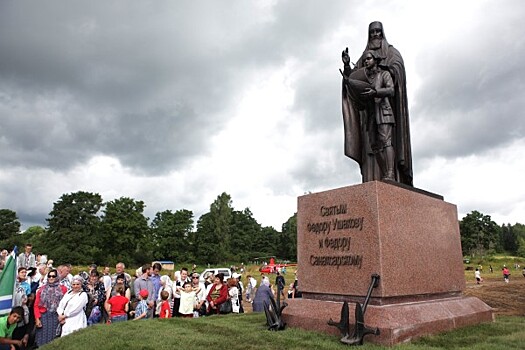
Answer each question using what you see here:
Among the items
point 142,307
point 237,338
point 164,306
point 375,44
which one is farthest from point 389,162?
point 142,307

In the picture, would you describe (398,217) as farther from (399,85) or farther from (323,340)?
(399,85)

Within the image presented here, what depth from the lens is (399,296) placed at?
544cm

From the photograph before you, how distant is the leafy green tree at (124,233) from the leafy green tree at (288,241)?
40.4m

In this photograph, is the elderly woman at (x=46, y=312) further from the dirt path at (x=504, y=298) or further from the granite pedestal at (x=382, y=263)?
the dirt path at (x=504, y=298)

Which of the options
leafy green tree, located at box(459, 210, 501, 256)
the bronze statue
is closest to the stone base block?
the bronze statue

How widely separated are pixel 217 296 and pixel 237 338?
5.22 meters

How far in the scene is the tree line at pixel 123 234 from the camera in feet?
214

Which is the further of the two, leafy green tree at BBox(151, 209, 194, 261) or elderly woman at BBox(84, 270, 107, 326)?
leafy green tree at BBox(151, 209, 194, 261)

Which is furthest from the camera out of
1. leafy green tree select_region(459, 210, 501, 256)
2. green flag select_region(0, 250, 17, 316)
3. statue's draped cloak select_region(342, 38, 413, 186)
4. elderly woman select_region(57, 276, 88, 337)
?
leafy green tree select_region(459, 210, 501, 256)

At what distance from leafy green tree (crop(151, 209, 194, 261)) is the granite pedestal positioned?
75.3 meters

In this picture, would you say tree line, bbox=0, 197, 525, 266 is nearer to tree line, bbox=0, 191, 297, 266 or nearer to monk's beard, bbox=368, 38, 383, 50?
tree line, bbox=0, 191, 297, 266

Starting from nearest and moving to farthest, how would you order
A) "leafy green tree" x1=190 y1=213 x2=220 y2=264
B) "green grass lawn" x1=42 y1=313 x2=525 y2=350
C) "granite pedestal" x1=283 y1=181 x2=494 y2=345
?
"green grass lawn" x1=42 y1=313 x2=525 y2=350
"granite pedestal" x1=283 y1=181 x2=494 y2=345
"leafy green tree" x1=190 y1=213 x2=220 y2=264

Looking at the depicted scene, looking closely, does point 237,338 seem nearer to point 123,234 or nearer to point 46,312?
point 46,312

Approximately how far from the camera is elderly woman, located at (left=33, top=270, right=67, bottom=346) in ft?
28.0
